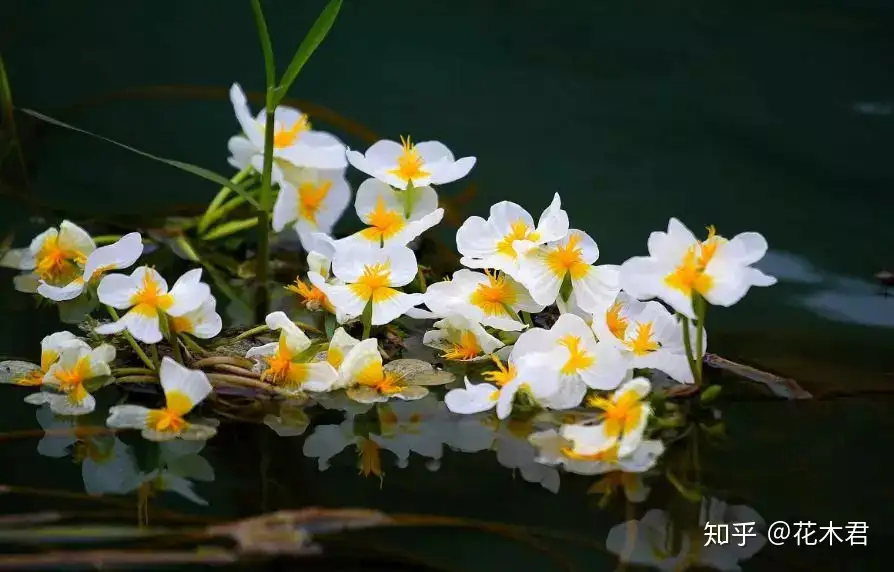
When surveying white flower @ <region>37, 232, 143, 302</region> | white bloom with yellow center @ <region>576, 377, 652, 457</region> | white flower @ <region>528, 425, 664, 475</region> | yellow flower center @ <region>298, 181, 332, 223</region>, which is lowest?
white flower @ <region>528, 425, 664, 475</region>

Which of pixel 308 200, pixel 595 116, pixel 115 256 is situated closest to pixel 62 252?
pixel 115 256

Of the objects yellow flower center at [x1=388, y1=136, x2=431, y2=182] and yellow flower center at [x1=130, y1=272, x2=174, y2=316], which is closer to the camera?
yellow flower center at [x1=130, y1=272, x2=174, y2=316]

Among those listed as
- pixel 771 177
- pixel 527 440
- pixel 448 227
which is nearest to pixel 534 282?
pixel 527 440

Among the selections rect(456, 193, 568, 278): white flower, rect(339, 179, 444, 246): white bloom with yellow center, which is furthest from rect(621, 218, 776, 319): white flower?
rect(339, 179, 444, 246): white bloom with yellow center

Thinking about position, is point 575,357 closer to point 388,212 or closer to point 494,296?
point 494,296

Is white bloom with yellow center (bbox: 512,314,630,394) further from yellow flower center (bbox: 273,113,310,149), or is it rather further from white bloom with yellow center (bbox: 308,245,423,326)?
yellow flower center (bbox: 273,113,310,149)

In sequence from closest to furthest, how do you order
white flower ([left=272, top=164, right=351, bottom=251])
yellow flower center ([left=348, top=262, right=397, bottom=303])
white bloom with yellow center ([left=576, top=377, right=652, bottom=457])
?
1. white bloom with yellow center ([left=576, top=377, right=652, bottom=457])
2. yellow flower center ([left=348, top=262, right=397, bottom=303])
3. white flower ([left=272, top=164, right=351, bottom=251])

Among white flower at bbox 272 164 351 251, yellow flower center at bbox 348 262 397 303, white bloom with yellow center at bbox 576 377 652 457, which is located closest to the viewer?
white bloom with yellow center at bbox 576 377 652 457

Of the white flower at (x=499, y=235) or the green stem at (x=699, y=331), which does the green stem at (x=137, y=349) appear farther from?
the green stem at (x=699, y=331)
